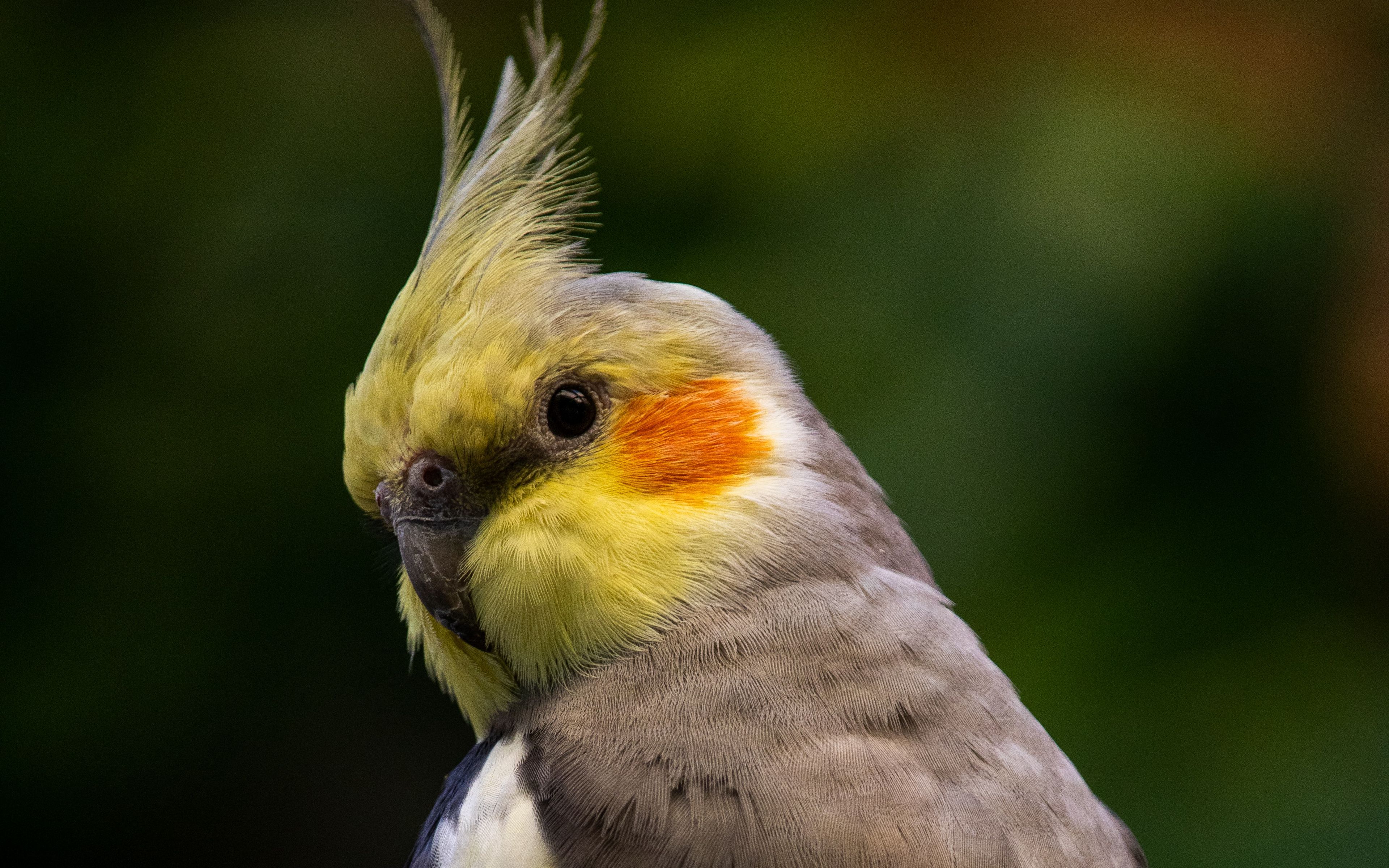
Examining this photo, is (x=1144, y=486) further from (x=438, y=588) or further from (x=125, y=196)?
(x=125, y=196)

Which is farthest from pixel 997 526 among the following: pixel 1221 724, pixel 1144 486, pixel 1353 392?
pixel 1353 392

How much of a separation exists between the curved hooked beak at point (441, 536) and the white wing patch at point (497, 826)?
155 mm

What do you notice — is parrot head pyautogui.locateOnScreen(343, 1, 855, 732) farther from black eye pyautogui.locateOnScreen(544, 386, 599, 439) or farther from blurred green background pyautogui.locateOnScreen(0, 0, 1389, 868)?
blurred green background pyautogui.locateOnScreen(0, 0, 1389, 868)

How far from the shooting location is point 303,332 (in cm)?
272

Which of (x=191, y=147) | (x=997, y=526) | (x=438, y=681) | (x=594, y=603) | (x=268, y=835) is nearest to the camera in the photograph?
(x=594, y=603)

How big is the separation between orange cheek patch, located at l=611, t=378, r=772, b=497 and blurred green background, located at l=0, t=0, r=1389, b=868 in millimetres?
1140

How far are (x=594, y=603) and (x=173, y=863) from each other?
85.7 inches

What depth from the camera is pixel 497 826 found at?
124 cm

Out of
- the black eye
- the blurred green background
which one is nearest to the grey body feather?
the black eye

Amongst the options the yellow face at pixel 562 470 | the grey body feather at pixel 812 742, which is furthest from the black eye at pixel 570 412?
the grey body feather at pixel 812 742

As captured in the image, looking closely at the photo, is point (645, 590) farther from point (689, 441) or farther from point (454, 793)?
point (454, 793)

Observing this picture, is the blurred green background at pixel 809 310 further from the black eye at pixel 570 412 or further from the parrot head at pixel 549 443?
the black eye at pixel 570 412

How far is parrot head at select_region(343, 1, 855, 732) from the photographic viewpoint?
1.36 meters

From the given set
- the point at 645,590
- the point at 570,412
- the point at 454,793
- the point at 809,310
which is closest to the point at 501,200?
the point at 570,412
